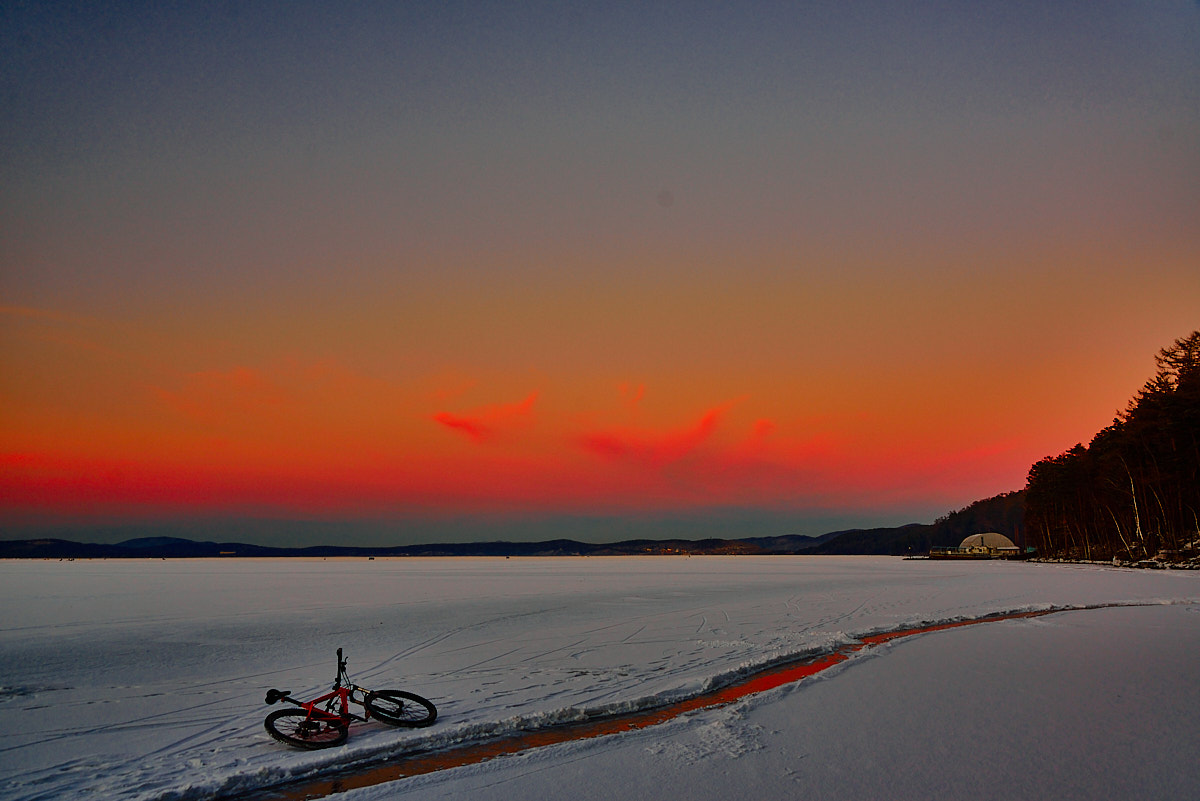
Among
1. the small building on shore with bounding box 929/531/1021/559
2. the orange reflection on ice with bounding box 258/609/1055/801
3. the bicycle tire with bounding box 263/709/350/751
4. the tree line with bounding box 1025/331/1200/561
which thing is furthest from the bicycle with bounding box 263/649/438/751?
the small building on shore with bounding box 929/531/1021/559

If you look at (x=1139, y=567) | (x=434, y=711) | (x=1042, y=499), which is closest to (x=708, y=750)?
(x=434, y=711)

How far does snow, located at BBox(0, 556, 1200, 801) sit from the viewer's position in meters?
7.35

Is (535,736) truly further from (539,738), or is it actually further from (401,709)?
(401,709)

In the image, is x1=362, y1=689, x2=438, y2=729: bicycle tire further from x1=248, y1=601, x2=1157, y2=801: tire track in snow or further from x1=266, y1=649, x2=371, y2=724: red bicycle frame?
x1=248, y1=601, x2=1157, y2=801: tire track in snow

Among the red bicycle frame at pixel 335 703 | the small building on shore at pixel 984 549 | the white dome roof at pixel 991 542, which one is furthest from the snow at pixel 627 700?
the white dome roof at pixel 991 542

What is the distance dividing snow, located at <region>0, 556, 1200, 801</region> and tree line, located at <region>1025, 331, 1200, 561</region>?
134 feet

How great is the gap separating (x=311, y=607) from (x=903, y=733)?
22821 mm

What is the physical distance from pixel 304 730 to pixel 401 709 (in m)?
1.34

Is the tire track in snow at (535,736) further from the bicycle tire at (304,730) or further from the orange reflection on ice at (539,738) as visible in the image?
the bicycle tire at (304,730)

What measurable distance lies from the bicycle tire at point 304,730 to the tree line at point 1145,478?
203 feet

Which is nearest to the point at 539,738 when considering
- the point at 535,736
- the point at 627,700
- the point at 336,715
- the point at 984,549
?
the point at 535,736

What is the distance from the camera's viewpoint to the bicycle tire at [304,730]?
8.55m

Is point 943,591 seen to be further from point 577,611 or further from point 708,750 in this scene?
point 708,750

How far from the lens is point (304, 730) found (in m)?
8.82
